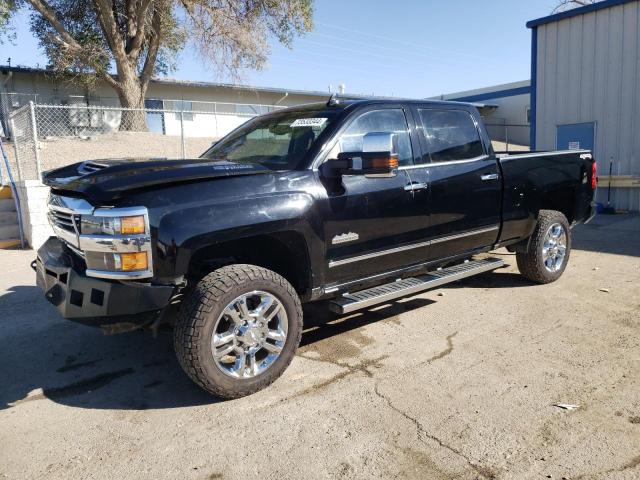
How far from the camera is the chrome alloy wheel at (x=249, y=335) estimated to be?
10.6 ft

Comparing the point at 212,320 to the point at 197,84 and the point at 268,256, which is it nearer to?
the point at 268,256

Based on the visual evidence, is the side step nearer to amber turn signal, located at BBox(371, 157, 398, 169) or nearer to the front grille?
amber turn signal, located at BBox(371, 157, 398, 169)

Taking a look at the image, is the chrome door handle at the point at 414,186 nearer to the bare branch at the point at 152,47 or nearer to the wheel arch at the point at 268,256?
the wheel arch at the point at 268,256

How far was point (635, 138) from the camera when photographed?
1140cm

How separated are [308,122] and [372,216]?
3.04 feet

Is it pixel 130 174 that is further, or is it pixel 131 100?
pixel 131 100

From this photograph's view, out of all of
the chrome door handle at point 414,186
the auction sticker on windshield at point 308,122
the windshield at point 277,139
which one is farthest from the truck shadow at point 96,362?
the auction sticker on windshield at point 308,122

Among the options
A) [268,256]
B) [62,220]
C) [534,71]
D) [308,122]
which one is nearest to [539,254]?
[308,122]

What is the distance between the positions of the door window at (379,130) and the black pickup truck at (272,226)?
0.01m

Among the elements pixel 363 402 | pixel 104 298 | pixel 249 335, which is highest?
pixel 104 298

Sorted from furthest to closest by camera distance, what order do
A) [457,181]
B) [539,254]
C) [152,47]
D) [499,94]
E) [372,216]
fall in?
[499,94]
[152,47]
[539,254]
[457,181]
[372,216]

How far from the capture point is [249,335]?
10.9 ft

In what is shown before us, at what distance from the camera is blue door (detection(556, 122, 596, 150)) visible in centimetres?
1216

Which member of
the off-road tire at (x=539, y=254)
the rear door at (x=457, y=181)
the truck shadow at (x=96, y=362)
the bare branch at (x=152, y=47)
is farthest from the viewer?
the bare branch at (x=152, y=47)
